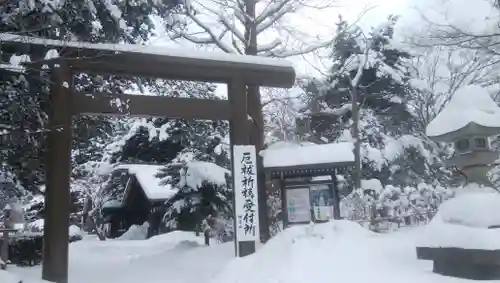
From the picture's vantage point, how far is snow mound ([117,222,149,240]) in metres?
24.0

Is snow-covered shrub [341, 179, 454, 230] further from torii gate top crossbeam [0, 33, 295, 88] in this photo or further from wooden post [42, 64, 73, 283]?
wooden post [42, 64, 73, 283]

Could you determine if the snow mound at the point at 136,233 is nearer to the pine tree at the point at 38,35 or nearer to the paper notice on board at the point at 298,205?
the paper notice on board at the point at 298,205

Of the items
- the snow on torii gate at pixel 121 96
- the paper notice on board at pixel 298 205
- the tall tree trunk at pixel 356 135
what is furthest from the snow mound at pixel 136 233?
the snow on torii gate at pixel 121 96

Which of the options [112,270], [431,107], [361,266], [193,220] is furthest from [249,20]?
[431,107]

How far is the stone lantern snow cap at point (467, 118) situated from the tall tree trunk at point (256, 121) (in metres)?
4.58

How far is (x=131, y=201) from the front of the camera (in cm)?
2531

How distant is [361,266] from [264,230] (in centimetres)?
448

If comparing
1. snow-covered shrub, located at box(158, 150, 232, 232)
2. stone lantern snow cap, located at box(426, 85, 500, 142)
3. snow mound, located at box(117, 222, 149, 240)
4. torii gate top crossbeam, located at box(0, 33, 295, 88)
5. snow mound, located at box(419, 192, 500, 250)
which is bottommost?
snow mound, located at box(117, 222, 149, 240)

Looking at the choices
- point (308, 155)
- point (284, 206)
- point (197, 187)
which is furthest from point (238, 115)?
point (197, 187)

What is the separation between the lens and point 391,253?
922 cm

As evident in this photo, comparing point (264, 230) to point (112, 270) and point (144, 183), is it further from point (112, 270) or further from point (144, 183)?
→ point (144, 183)

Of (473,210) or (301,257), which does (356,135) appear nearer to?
(473,210)

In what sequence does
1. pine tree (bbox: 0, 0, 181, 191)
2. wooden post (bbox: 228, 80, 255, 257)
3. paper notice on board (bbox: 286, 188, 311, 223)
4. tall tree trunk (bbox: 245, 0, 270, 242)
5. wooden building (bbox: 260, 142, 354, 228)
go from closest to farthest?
pine tree (bbox: 0, 0, 181, 191) → wooden post (bbox: 228, 80, 255, 257) → paper notice on board (bbox: 286, 188, 311, 223) → wooden building (bbox: 260, 142, 354, 228) → tall tree trunk (bbox: 245, 0, 270, 242)

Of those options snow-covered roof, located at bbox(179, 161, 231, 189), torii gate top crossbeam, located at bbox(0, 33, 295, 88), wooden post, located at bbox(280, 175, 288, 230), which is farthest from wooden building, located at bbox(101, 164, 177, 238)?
torii gate top crossbeam, located at bbox(0, 33, 295, 88)
